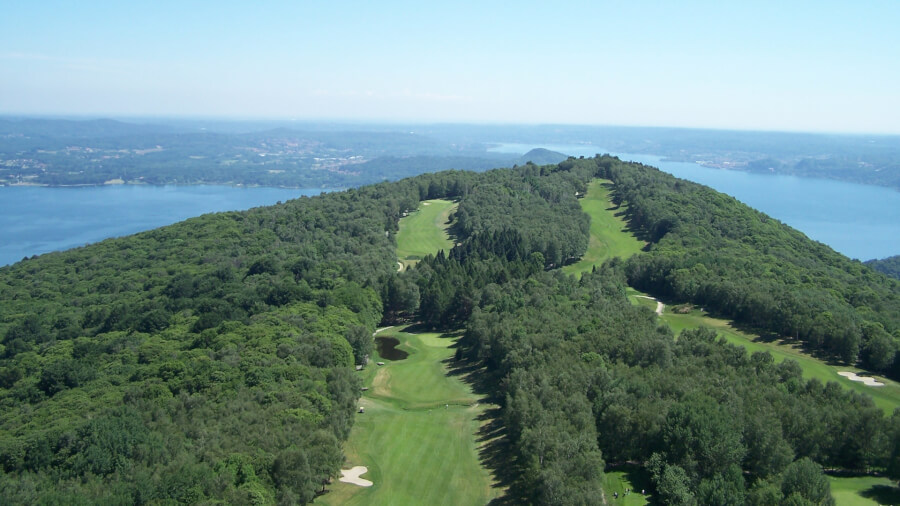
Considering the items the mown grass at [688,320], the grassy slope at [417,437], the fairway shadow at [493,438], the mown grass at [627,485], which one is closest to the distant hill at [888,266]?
the mown grass at [688,320]

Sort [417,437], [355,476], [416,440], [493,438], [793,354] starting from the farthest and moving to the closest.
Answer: [793,354]
[417,437]
[416,440]
[493,438]
[355,476]

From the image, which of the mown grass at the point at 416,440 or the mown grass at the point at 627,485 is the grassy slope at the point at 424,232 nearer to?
the mown grass at the point at 416,440

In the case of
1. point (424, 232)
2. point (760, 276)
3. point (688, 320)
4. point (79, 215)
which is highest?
point (760, 276)

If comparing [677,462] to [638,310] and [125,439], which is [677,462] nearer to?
[638,310]

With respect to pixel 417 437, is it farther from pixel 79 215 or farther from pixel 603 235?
pixel 79 215

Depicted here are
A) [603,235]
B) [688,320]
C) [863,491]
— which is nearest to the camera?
[863,491]

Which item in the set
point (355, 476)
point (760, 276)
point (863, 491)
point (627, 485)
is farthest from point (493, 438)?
point (760, 276)

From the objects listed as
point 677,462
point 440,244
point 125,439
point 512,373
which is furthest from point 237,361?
point 440,244
